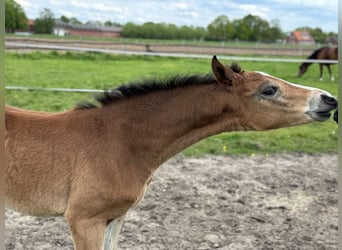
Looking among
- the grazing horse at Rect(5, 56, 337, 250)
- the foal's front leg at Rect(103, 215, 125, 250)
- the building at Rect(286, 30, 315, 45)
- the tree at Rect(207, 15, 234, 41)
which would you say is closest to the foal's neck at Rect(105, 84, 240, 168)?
the grazing horse at Rect(5, 56, 337, 250)

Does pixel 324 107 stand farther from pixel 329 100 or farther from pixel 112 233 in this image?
pixel 112 233

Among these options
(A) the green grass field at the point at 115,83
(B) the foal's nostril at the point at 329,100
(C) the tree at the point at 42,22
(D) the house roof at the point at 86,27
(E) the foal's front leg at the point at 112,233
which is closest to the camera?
(B) the foal's nostril at the point at 329,100

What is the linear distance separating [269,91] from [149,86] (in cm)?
74

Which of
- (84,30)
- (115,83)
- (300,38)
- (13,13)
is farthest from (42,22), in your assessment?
(300,38)

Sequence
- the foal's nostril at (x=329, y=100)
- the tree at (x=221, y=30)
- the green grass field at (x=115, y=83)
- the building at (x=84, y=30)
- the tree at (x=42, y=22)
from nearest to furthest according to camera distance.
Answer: the foal's nostril at (x=329, y=100)
the green grass field at (x=115, y=83)
the tree at (x=42, y=22)
the building at (x=84, y=30)
the tree at (x=221, y=30)

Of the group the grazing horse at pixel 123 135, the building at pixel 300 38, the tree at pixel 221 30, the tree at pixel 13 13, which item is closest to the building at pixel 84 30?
the tree at pixel 221 30

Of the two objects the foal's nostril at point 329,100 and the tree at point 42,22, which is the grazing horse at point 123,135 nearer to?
the foal's nostril at point 329,100

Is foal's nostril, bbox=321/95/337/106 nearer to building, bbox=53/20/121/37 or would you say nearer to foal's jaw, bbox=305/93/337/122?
foal's jaw, bbox=305/93/337/122

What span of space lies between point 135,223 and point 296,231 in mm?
1475

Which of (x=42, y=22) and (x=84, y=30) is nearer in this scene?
(x=42, y=22)

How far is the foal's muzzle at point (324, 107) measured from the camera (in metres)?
2.31

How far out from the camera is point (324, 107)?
232cm

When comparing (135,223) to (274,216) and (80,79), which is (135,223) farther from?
(80,79)

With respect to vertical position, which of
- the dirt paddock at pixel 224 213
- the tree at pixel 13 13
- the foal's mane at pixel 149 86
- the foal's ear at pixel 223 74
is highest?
the tree at pixel 13 13
